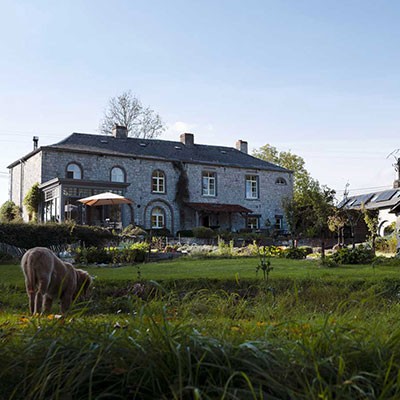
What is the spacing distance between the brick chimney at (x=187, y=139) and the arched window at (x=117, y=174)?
22.4 ft

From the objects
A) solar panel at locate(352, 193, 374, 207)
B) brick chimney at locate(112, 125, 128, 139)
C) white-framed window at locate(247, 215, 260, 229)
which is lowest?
white-framed window at locate(247, 215, 260, 229)

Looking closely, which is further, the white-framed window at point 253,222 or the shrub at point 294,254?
the white-framed window at point 253,222

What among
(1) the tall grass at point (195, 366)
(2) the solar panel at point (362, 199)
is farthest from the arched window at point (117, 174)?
(1) the tall grass at point (195, 366)

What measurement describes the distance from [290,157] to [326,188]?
1785cm

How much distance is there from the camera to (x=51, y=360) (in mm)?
2053

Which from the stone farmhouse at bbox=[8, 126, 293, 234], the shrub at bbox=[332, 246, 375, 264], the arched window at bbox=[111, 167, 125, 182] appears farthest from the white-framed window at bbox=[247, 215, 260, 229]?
the shrub at bbox=[332, 246, 375, 264]

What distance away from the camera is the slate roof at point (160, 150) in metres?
32.1

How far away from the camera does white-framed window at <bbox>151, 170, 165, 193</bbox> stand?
33719 millimetres


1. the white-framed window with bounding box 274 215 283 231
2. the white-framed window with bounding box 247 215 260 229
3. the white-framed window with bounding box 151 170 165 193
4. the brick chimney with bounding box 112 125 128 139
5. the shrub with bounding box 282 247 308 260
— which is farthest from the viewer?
the white-framed window with bounding box 274 215 283 231

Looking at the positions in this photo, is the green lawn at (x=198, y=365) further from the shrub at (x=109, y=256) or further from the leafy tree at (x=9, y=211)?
the leafy tree at (x=9, y=211)

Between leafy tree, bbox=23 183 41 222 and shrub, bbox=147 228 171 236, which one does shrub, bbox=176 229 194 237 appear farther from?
leafy tree, bbox=23 183 41 222

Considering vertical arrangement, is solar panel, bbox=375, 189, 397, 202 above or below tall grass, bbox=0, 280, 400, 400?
above

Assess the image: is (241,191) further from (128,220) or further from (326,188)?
(128,220)

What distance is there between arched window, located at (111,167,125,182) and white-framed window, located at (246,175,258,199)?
9.74 m
